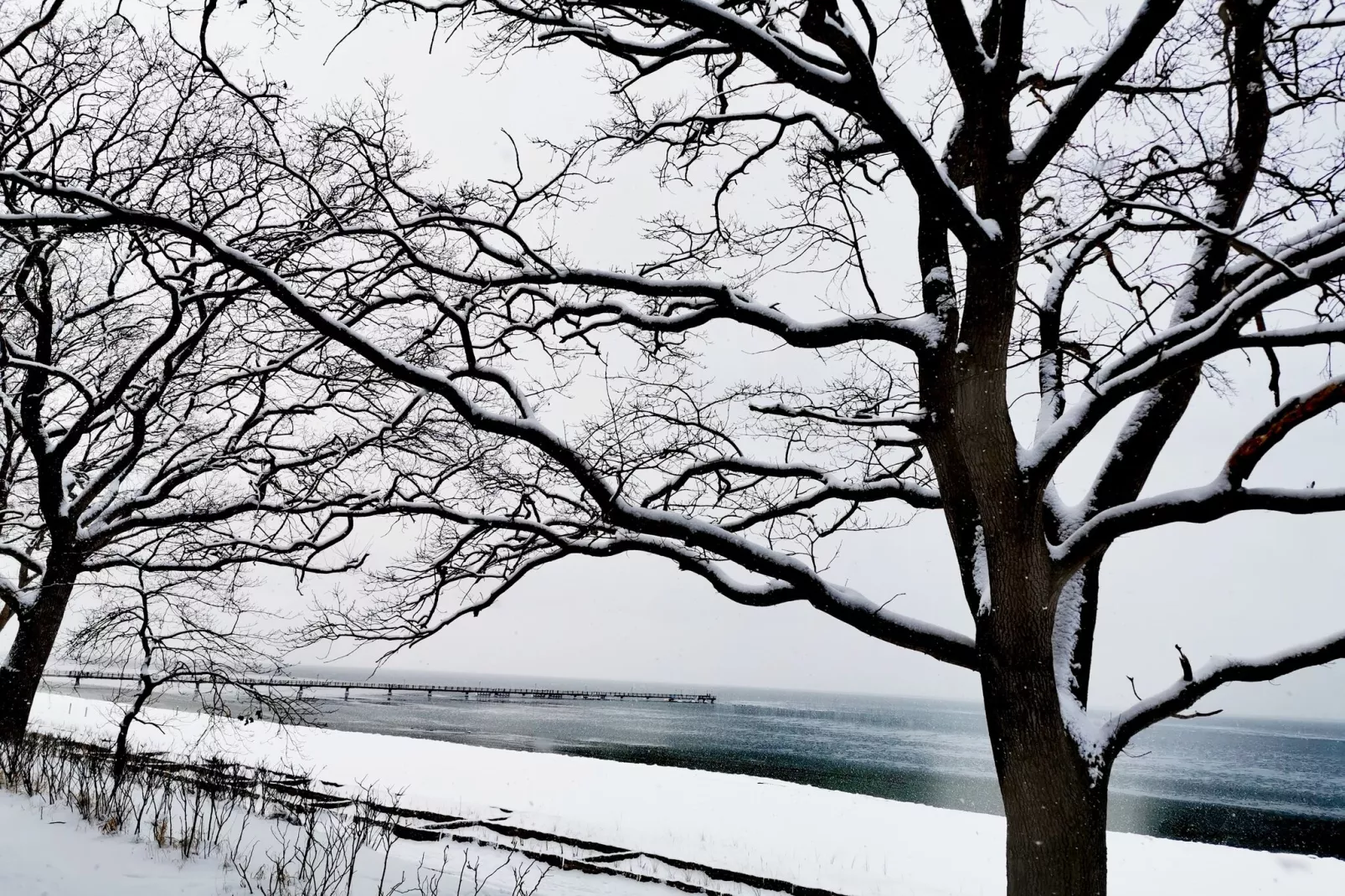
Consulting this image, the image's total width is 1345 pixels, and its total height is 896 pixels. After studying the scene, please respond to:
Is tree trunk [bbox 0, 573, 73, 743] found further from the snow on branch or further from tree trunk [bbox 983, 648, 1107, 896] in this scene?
the snow on branch

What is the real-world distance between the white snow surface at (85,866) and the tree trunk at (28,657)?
6.34 meters

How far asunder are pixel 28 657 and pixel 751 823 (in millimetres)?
13590

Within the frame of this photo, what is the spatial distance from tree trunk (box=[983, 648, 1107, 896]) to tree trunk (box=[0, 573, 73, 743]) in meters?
12.3

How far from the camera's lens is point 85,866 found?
4945mm

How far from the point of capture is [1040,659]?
5.58m

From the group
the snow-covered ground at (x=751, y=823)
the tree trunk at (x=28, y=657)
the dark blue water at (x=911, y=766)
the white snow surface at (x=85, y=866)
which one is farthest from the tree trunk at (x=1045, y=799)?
the tree trunk at (x=28, y=657)

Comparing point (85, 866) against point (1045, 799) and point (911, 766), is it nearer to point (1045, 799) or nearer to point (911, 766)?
point (1045, 799)

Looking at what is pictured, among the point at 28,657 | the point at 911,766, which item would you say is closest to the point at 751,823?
the point at 28,657

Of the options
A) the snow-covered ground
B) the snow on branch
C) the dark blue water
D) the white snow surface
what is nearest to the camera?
the white snow surface

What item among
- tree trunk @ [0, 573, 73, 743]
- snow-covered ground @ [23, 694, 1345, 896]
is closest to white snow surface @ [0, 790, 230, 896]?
snow-covered ground @ [23, 694, 1345, 896]

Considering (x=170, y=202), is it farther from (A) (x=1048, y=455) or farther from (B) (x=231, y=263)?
(A) (x=1048, y=455)

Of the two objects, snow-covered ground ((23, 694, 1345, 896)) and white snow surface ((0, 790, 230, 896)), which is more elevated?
white snow surface ((0, 790, 230, 896))

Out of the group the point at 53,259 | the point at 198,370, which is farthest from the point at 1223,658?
the point at 53,259

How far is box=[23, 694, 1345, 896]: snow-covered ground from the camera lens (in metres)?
13.2
